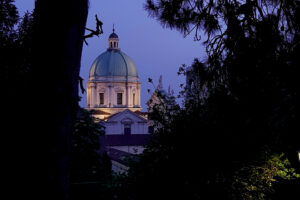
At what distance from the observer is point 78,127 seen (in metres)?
16.9

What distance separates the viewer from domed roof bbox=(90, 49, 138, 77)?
8162 centimetres

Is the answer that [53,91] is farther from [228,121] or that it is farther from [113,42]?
[113,42]

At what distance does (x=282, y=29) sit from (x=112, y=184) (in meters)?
7.09

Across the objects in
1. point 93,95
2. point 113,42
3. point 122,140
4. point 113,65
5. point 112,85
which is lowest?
point 122,140

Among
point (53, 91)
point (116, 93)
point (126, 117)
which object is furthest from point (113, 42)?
point (53, 91)

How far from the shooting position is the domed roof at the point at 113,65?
81625 mm

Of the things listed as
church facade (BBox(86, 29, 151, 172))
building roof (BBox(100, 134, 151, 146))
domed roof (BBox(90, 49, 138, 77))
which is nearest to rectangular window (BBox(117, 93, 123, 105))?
church facade (BBox(86, 29, 151, 172))

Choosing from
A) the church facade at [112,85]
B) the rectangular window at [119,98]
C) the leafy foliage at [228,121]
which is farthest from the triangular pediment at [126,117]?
the leafy foliage at [228,121]

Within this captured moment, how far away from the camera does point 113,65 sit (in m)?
82.2

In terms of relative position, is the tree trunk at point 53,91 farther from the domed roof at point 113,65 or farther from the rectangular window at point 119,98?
the rectangular window at point 119,98

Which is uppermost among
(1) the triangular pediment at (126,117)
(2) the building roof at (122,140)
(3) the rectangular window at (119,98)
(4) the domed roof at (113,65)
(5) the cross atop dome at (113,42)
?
(5) the cross atop dome at (113,42)

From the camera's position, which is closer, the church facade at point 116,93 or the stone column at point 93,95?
the church facade at point 116,93

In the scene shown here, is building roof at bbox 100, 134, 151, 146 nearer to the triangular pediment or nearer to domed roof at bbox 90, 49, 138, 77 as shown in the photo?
the triangular pediment

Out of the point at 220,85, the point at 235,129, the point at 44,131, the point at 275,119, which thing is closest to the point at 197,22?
the point at 220,85
